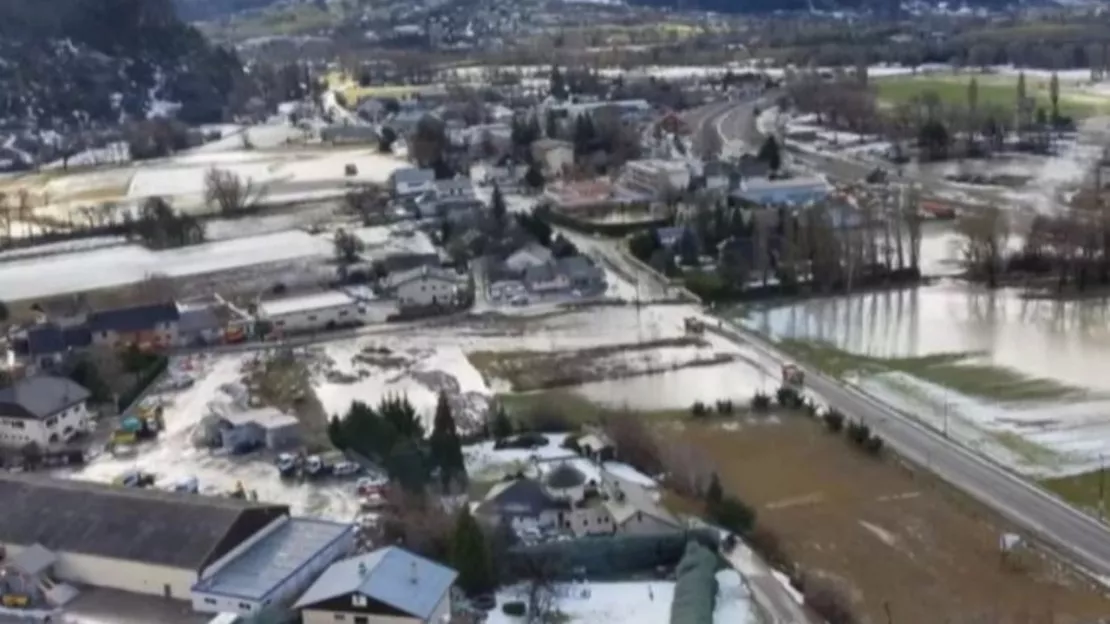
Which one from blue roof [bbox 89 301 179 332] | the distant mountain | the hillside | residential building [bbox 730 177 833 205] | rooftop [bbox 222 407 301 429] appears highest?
the distant mountain

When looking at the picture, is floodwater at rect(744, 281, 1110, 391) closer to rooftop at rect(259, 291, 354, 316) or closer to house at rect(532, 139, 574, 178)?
rooftop at rect(259, 291, 354, 316)

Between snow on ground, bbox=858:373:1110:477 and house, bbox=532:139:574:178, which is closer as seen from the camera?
snow on ground, bbox=858:373:1110:477

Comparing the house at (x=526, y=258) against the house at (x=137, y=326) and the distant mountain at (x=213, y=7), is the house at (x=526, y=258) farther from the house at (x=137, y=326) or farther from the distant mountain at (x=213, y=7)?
the distant mountain at (x=213, y=7)

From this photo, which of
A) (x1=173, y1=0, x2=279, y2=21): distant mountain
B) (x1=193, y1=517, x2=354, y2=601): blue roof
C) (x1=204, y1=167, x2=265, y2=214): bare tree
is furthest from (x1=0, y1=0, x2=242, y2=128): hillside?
(x1=193, y1=517, x2=354, y2=601): blue roof

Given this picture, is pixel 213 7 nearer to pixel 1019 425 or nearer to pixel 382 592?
pixel 1019 425

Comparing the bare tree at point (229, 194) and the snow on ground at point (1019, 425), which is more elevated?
the bare tree at point (229, 194)

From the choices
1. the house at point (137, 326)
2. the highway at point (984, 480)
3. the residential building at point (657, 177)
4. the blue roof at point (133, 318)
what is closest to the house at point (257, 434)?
the house at point (137, 326)

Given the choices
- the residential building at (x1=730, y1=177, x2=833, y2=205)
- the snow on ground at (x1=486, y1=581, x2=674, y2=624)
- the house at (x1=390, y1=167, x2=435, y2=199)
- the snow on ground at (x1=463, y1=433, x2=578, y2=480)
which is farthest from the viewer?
the house at (x1=390, y1=167, x2=435, y2=199)
